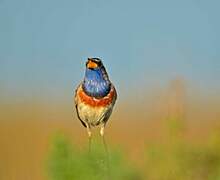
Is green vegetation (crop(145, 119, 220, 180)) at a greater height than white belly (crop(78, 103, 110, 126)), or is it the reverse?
white belly (crop(78, 103, 110, 126))

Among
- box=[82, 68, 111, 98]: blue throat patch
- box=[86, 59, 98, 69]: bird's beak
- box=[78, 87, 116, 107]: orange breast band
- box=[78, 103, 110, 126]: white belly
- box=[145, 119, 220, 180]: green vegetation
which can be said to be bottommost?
box=[145, 119, 220, 180]: green vegetation

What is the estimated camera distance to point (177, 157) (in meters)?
2.08

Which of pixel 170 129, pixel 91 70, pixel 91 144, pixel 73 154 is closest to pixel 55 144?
pixel 73 154

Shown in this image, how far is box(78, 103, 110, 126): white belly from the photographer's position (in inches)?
75.5

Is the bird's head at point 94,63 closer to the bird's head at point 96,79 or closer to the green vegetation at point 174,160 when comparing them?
the bird's head at point 96,79

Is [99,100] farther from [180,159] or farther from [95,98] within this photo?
[180,159]

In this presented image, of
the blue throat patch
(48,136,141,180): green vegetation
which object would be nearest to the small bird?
the blue throat patch

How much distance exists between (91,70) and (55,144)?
342mm

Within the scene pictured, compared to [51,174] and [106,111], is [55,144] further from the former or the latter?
[106,111]

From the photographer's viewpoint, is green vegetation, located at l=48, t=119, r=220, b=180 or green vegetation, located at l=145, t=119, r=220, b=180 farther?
green vegetation, located at l=145, t=119, r=220, b=180

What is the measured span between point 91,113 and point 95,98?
6 centimetres

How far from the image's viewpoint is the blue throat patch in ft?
6.13

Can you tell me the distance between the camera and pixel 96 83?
1.89 m

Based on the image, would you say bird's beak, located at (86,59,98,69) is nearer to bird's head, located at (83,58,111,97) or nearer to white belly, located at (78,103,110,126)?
bird's head, located at (83,58,111,97)
